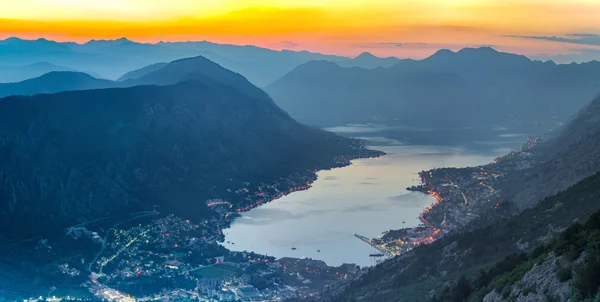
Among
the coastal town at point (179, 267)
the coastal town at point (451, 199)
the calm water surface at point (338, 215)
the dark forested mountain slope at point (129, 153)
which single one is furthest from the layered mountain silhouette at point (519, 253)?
the dark forested mountain slope at point (129, 153)

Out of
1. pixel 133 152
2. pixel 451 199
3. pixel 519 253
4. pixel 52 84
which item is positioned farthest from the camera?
pixel 52 84

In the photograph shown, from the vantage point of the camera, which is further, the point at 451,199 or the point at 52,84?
the point at 52,84

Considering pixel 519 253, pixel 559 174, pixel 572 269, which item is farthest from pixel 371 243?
pixel 572 269

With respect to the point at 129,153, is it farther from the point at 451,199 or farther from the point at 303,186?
the point at 451,199

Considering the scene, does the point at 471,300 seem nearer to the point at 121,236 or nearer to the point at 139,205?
the point at 121,236

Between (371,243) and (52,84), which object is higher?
(52,84)

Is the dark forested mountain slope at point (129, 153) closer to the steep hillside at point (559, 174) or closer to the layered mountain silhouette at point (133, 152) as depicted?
the layered mountain silhouette at point (133, 152)

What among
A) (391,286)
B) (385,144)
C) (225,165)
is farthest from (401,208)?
(385,144)

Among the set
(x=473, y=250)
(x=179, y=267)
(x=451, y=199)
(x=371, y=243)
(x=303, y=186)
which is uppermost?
(x=473, y=250)

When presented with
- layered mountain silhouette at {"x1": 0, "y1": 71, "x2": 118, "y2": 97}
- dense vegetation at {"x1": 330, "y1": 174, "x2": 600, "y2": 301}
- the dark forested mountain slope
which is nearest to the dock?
dense vegetation at {"x1": 330, "y1": 174, "x2": 600, "y2": 301}
